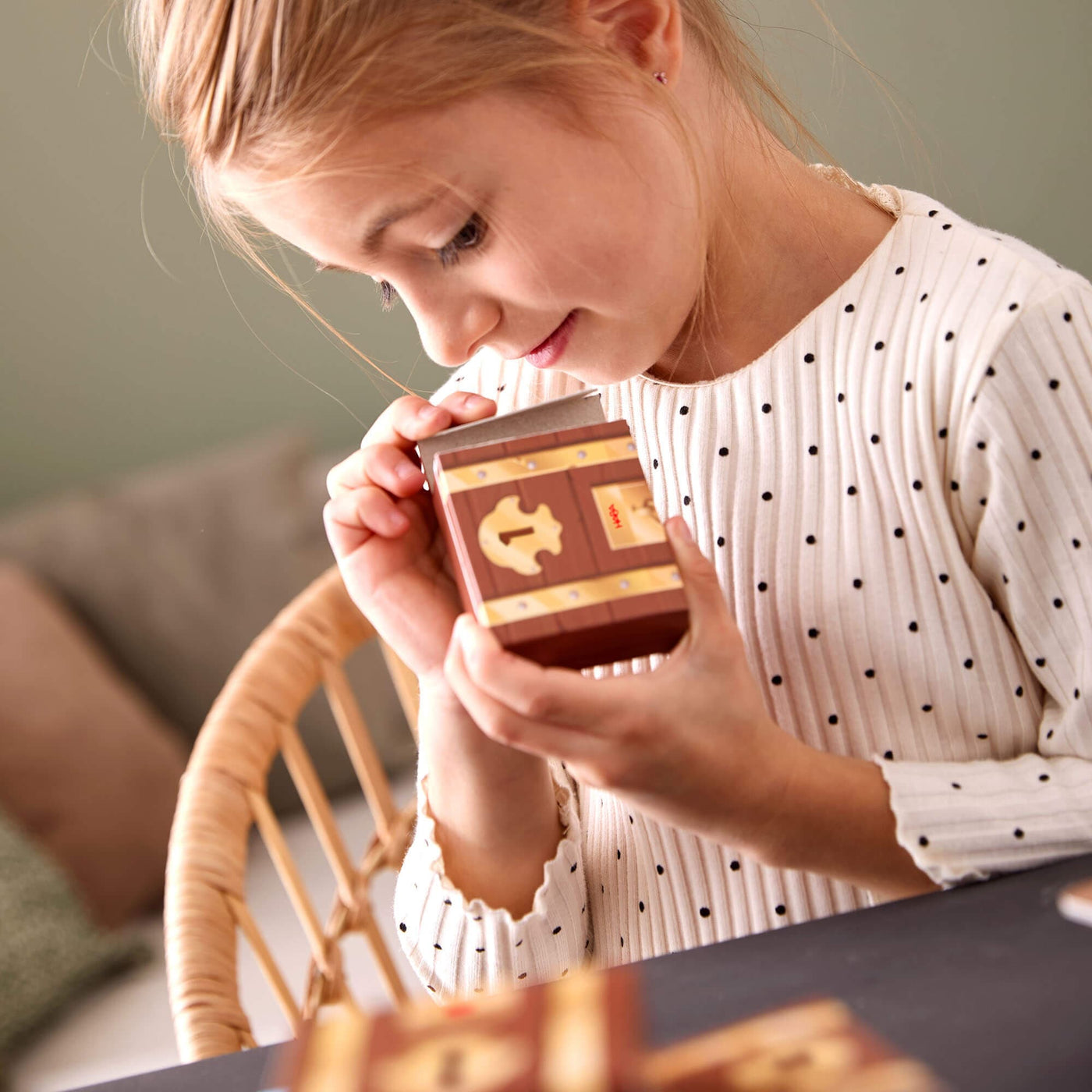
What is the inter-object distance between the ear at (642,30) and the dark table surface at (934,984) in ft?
1.56

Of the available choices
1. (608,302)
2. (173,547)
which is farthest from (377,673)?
(608,302)

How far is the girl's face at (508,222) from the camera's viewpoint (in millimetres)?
591

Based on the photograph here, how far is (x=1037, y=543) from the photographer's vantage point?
0.66 meters

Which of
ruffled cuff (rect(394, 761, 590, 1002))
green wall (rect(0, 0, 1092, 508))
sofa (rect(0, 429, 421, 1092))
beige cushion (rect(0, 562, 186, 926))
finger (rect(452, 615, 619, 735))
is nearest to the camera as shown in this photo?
finger (rect(452, 615, 619, 735))

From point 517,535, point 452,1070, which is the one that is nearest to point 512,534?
point 517,535

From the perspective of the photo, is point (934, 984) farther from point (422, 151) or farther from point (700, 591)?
point (422, 151)

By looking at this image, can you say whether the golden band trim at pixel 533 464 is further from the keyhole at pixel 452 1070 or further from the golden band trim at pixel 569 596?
the keyhole at pixel 452 1070

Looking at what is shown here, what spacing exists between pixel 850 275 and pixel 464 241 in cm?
28

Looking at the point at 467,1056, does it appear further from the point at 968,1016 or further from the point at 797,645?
the point at 797,645

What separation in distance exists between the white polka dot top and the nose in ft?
0.63

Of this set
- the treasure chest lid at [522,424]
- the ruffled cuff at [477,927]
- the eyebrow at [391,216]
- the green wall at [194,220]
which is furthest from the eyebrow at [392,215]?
the green wall at [194,220]

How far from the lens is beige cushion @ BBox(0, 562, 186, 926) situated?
1.52m

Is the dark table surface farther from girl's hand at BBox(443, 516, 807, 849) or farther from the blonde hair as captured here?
the blonde hair

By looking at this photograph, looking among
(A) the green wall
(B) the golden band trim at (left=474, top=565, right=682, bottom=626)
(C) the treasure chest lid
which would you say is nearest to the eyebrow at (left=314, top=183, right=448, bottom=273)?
(C) the treasure chest lid
